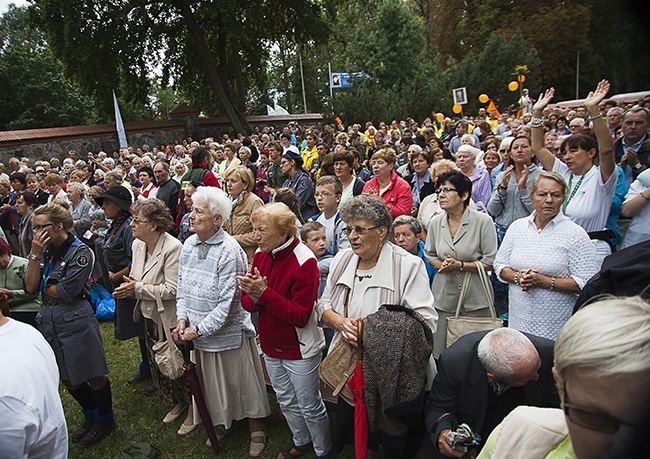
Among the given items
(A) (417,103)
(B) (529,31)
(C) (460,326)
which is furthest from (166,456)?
(B) (529,31)

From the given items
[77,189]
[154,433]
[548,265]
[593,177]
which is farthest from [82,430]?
[593,177]

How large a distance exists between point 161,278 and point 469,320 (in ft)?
8.41

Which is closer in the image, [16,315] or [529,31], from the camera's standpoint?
[16,315]

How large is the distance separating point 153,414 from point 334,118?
19861mm

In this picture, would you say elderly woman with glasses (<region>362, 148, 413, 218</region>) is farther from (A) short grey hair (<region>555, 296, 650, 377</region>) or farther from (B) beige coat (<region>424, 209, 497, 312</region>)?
(A) short grey hair (<region>555, 296, 650, 377</region>)

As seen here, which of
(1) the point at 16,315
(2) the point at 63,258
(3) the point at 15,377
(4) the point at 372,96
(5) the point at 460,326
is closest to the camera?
(3) the point at 15,377

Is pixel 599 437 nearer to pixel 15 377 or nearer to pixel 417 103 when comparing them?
pixel 15 377

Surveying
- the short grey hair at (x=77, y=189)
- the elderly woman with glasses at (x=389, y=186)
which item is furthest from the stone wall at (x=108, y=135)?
the elderly woman with glasses at (x=389, y=186)

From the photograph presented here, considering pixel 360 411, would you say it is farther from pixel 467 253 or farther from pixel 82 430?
pixel 82 430

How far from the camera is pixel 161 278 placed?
375 centimetres

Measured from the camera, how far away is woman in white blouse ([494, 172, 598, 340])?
9.61ft

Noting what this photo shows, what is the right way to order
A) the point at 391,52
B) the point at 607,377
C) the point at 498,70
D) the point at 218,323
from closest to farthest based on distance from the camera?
1. the point at 607,377
2. the point at 218,323
3. the point at 498,70
4. the point at 391,52

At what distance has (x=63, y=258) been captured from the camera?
11.6 feet

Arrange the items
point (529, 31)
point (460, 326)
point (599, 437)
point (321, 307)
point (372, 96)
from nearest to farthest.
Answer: point (599, 437), point (321, 307), point (460, 326), point (372, 96), point (529, 31)
